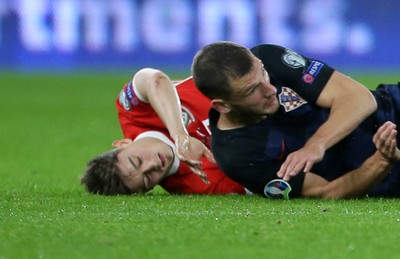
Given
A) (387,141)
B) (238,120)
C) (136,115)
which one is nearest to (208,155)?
(238,120)

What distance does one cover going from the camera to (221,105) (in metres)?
6.48

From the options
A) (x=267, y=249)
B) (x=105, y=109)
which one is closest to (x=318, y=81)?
(x=267, y=249)

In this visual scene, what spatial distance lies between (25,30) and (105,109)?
192 inches

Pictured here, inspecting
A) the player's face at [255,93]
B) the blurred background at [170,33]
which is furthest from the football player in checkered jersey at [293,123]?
the blurred background at [170,33]

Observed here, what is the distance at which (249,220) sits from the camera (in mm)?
5633

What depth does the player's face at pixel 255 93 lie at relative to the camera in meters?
6.23

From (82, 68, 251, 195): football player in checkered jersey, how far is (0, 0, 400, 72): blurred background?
13229mm

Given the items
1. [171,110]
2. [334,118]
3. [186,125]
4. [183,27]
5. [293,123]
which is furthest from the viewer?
[183,27]

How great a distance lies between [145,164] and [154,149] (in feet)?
0.37

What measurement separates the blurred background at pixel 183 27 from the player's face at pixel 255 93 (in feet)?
47.8

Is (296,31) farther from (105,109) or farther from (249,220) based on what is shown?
(249,220)

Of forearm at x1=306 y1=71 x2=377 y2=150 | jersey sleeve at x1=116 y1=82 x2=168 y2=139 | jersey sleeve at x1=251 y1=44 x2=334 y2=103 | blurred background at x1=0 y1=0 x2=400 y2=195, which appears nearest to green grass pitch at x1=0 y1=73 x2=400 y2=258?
forearm at x1=306 y1=71 x2=377 y2=150

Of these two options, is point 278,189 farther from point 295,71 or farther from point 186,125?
point 186,125

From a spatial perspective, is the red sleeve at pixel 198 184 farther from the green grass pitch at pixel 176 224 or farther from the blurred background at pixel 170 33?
the blurred background at pixel 170 33
